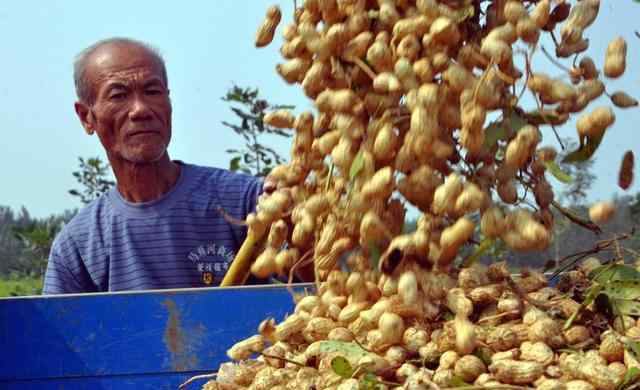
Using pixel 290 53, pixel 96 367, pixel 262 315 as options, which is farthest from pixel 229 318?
pixel 290 53

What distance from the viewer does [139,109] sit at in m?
3.34

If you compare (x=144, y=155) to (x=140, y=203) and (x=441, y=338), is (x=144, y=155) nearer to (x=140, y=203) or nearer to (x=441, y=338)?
(x=140, y=203)

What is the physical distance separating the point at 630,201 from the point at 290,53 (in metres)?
4.84

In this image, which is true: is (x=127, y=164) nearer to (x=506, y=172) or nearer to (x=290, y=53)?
(x=290, y=53)

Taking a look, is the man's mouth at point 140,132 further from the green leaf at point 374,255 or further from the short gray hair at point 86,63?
the green leaf at point 374,255

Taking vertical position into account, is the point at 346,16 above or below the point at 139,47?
below

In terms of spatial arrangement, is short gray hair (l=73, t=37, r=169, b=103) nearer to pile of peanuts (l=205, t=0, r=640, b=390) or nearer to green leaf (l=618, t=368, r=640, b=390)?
pile of peanuts (l=205, t=0, r=640, b=390)

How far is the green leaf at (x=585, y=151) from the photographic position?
5.21 ft

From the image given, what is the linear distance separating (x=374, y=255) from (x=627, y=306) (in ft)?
1.37

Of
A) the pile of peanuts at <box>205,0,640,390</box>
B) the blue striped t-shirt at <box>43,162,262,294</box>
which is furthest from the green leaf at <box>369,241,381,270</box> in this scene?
the blue striped t-shirt at <box>43,162,262,294</box>

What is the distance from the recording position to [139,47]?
347 cm

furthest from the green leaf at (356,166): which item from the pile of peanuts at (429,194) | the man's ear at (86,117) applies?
the man's ear at (86,117)

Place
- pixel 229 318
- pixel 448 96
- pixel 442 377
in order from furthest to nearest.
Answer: pixel 229 318 → pixel 448 96 → pixel 442 377

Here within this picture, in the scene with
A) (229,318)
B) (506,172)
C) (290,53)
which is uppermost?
(290,53)
